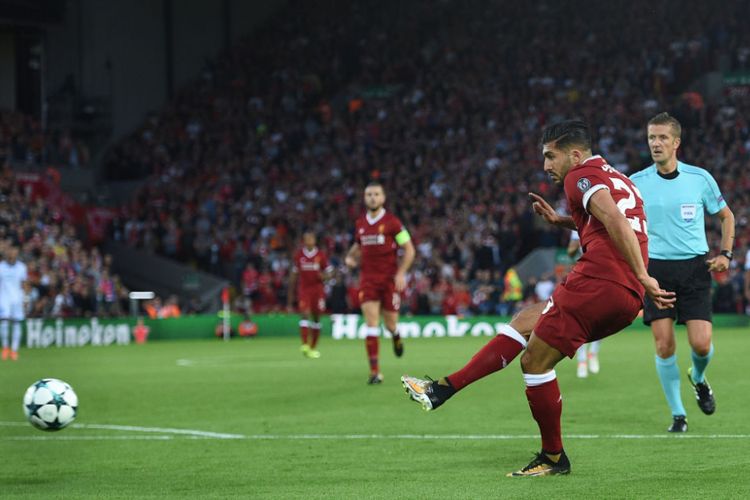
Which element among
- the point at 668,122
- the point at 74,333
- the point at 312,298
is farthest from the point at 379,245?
the point at 74,333

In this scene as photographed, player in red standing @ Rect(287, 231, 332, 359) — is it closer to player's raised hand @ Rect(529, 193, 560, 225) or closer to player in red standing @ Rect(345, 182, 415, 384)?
player in red standing @ Rect(345, 182, 415, 384)

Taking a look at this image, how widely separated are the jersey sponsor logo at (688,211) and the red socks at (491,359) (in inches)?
110

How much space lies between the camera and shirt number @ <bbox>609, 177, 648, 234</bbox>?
7434 millimetres

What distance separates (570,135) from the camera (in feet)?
24.9

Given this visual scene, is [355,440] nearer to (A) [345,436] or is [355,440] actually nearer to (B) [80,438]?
(A) [345,436]

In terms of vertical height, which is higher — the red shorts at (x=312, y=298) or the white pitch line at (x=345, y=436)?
the red shorts at (x=312, y=298)

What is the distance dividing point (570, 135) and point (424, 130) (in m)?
35.5

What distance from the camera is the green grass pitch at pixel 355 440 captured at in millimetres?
7539

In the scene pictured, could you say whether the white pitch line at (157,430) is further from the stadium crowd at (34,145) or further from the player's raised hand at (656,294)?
the stadium crowd at (34,145)

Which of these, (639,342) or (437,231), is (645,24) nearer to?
(437,231)

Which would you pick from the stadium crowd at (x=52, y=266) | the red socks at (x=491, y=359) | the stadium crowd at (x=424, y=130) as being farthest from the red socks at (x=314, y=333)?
the red socks at (x=491, y=359)

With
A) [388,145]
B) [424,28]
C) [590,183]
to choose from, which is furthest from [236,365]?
[424,28]

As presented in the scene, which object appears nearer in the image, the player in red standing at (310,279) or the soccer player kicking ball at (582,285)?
the soccer player kicking ball at (582,285)

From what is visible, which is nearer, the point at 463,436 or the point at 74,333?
the point at 463,436
